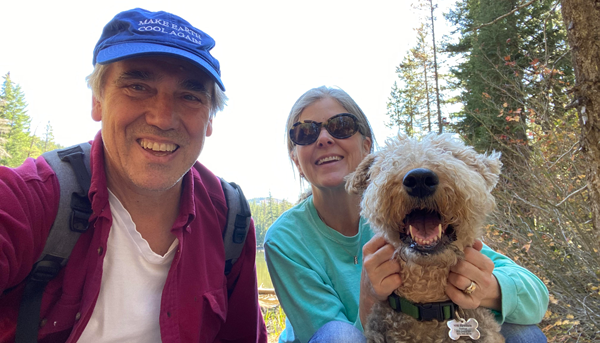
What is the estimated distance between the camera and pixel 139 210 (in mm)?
2326

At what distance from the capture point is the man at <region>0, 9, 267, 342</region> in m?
1.86

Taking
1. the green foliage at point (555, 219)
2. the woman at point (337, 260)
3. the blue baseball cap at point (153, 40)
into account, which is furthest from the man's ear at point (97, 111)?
the green foliage at point (555, 219)

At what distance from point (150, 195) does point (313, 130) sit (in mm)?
1658

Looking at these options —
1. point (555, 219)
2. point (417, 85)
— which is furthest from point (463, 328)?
point (417, 85)

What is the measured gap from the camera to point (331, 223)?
10.3ft

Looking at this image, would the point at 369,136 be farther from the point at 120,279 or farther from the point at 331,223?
the point at 120,279

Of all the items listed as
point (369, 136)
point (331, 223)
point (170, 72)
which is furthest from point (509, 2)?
point (170, 72)

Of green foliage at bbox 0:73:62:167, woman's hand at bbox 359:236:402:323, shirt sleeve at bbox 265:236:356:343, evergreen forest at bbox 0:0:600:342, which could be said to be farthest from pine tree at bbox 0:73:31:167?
woman's hand at bbox 359:236:402:323

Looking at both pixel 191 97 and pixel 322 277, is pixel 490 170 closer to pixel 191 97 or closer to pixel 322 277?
pixel 322 277

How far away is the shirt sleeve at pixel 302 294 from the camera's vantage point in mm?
2438

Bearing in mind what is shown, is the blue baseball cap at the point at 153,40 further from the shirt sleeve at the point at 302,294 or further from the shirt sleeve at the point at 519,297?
the shirt sleeve at the point at 519,297

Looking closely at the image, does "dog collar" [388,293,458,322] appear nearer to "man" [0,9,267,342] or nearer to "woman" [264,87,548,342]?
"woman" [264,87,548,342]

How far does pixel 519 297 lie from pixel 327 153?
191cm

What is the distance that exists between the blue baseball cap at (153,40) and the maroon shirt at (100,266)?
67cm
